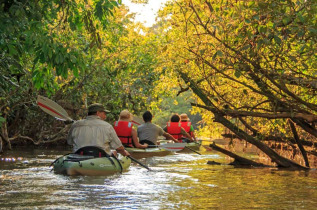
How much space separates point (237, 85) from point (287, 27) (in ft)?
13.6

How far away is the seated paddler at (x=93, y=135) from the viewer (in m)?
9.83

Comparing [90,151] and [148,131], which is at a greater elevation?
[148,131]

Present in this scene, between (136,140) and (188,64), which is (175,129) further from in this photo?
(188,64)

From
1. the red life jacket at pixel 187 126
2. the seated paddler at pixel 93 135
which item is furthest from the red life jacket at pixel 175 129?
the seated paddler at pixel 93 135

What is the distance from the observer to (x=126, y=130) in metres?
13.2

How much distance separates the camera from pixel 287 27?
7816mm

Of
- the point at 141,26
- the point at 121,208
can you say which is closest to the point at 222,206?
the point at 121,208

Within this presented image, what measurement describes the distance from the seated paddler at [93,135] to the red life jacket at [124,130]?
9.57 ft

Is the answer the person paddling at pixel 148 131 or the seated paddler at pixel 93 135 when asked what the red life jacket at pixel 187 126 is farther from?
the seated paddler at pixel 93 135

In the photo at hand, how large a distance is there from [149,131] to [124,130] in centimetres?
133

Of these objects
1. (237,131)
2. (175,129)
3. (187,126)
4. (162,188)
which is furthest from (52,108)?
(187,126)

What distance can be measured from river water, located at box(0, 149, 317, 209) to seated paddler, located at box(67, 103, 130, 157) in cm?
54

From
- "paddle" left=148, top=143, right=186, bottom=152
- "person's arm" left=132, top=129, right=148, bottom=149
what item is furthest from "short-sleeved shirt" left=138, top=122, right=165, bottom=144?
"person's arm" left=132, top=129, right=148, bottom=149

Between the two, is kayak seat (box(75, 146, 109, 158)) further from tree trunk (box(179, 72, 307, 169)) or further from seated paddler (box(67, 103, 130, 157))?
tree trunk (box(179, 72, 307, 169))
